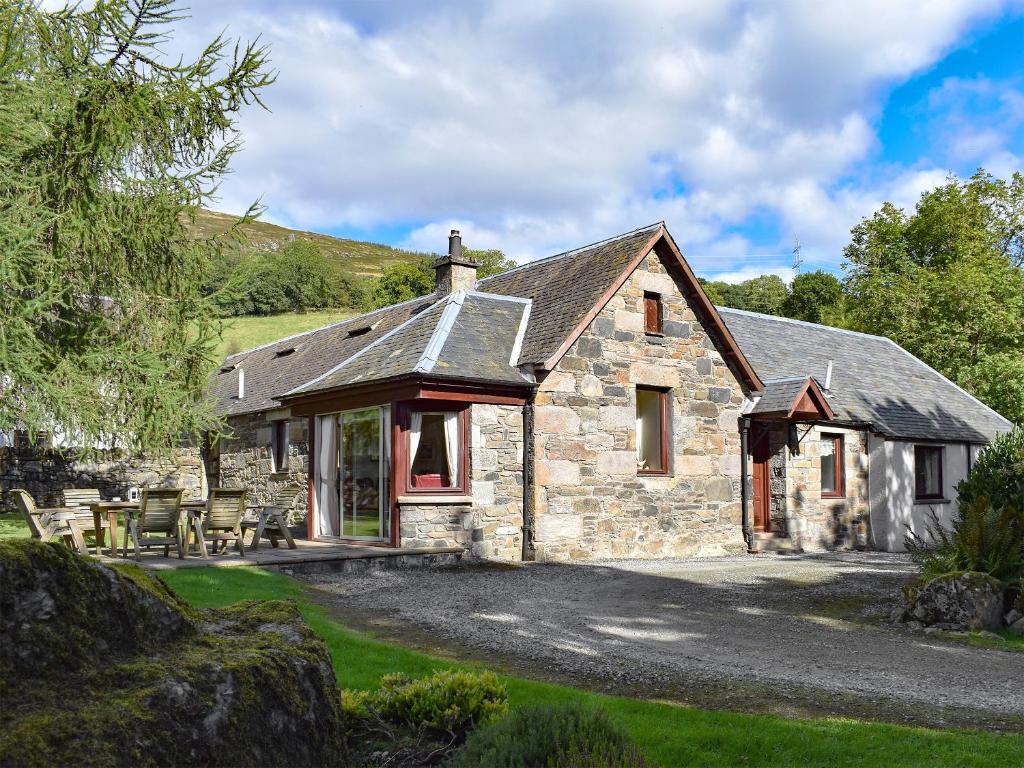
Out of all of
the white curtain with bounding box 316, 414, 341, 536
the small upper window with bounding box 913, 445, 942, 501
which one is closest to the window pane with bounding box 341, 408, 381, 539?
the white curtain with bounding box 316, 414, 341, 536

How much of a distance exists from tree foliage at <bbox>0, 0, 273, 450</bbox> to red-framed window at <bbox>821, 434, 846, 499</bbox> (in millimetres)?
13861

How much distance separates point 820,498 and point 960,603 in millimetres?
10368

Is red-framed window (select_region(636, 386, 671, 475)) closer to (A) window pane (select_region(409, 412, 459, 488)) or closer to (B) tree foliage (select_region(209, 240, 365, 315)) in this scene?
(A) window pane (select_region(409, 412, 459, 488))

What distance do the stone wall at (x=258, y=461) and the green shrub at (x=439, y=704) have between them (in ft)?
51.1

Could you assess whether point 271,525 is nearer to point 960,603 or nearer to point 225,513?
point 225,513

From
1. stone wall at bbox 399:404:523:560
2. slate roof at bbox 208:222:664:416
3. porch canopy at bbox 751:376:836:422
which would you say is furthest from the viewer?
porch canopy at bbox 751:376:836:422

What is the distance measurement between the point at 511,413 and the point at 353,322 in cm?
1052

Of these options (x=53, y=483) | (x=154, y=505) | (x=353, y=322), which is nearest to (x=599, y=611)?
(x=154, y=505)

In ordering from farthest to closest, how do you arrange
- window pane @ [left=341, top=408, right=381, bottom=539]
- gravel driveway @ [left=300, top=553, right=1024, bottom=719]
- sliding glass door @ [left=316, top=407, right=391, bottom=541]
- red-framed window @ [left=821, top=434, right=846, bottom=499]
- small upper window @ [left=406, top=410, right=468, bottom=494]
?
red-framed window @ [left=821, top=434, right=846, bottom=499], window pane @ [left=341, top=408, right=381, bottom=539], sliding glass door @ [left=316, top=407, right=391, bottom=541], small upper window @ [left=406, top=410, right=468, bottom=494], gravel driveway @ [left=300, top=553, right=1024, bottom=719]

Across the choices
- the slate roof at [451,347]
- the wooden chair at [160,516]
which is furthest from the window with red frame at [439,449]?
the wooden chair at [160,516]

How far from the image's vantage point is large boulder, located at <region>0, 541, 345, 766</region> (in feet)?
9.60

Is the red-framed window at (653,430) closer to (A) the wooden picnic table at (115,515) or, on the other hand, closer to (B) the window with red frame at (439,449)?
(B) the window with red frame at (439,449)

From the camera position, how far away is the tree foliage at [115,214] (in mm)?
11555

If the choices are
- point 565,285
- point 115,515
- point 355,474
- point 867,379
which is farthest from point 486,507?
point 867,379
